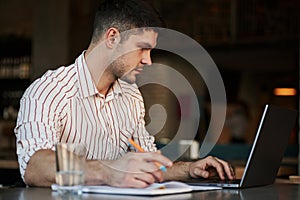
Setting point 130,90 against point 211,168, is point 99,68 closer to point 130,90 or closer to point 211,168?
point 130,90

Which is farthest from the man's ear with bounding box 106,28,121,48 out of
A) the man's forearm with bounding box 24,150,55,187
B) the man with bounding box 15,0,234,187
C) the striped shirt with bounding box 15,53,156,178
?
the man's forearm with bounding box 24,150,55,187

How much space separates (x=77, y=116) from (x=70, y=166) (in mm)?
532

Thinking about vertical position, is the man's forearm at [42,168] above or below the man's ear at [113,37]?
below

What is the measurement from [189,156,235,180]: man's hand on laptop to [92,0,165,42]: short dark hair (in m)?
0.42

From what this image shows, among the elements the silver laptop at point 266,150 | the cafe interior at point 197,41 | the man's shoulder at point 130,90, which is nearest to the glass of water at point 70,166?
the silver laptop at point 266,150

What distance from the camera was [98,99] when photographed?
79.1 inches

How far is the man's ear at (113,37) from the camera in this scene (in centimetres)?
196

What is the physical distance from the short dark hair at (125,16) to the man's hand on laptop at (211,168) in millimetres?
417

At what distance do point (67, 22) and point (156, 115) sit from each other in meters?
3.87

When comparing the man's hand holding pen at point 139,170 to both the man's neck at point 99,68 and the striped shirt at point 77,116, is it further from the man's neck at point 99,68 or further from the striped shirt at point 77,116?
the man's neck at point 99,68

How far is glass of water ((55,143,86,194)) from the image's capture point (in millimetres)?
1426

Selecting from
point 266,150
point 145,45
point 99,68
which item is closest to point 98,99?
point 99,68

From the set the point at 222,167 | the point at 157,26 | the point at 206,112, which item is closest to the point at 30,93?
the point at 157,26

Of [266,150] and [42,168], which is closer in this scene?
[42,168]
